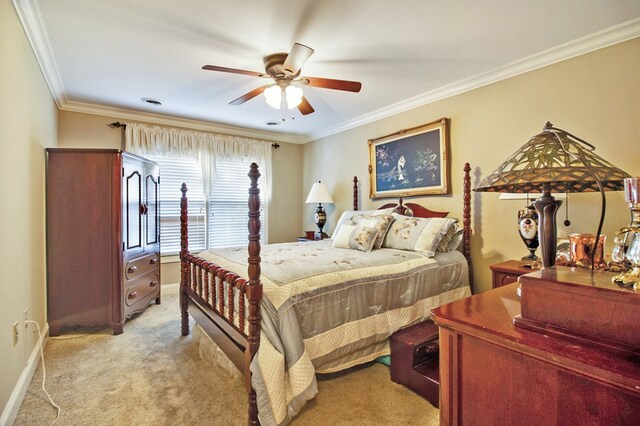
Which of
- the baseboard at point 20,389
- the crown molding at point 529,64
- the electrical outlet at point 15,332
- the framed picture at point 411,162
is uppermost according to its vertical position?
the crown molding at point 529,64

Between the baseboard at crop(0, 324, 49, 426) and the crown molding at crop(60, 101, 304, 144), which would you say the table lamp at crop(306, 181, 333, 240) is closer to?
the crown molding at crop(60, 101, 304, 144)

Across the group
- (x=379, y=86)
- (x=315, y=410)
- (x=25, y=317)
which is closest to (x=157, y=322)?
(x=25, y=317)

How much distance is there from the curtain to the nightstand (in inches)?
138

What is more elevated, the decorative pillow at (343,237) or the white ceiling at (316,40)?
the white ceiling at (316,40)

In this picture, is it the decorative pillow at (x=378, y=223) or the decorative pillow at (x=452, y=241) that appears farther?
the decorative pillow at (x=378, y=223)

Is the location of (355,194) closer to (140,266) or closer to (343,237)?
(343,237)

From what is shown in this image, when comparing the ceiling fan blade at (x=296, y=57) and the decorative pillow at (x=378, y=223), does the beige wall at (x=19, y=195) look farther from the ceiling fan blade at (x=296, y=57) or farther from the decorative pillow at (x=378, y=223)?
the decorative pillow at (x=378, y=223)

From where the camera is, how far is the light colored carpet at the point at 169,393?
67.5 inches

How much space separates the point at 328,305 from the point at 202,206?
3235 mm

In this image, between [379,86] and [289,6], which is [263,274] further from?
[379,86]

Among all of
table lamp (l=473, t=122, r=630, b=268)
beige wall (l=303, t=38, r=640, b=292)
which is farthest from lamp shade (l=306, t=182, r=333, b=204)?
table lamp (l=473, t=122, r=630, b=268)

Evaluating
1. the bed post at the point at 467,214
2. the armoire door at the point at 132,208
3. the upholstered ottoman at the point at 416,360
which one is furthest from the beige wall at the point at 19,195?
the bed post at the point at 467,214

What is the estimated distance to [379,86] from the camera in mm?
3188

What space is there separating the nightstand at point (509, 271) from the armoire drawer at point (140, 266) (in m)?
3.35
